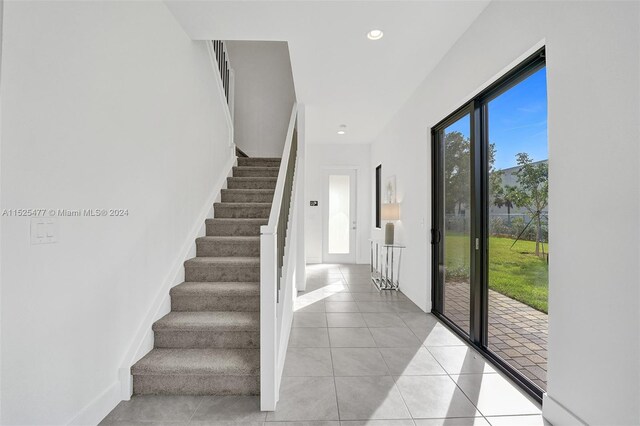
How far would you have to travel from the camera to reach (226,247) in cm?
319

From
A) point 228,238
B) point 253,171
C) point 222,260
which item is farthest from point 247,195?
point 222,260

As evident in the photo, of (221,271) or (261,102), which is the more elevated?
(261,102)

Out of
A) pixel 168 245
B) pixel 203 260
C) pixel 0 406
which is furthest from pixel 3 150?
pixel 203 260

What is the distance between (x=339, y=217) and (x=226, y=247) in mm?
4275

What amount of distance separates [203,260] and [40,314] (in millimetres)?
1546

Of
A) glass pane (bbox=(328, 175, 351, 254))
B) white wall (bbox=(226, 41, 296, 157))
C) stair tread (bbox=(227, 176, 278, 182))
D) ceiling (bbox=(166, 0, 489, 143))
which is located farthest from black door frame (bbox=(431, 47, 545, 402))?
glass pane (bbox=(328, 175, 351, 254))

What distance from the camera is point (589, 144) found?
1546 mm

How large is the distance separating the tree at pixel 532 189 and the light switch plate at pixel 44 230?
282 centimetres

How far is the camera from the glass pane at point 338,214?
7.19 m

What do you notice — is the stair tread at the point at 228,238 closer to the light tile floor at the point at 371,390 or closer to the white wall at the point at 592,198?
the light tile floor at the point at 371,390

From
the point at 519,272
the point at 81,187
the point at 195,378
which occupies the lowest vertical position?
the point at 195,378

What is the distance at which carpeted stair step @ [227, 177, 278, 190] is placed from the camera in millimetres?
4234

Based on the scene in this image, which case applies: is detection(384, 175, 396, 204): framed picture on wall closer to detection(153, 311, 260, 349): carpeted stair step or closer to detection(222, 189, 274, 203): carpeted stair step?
detection(222, 189, 274, 203): carpeted stair step

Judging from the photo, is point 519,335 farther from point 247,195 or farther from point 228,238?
point 247,195
